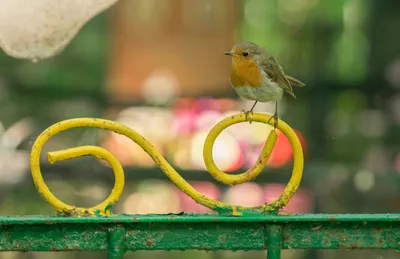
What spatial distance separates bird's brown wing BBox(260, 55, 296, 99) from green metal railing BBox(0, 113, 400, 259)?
0.45 m

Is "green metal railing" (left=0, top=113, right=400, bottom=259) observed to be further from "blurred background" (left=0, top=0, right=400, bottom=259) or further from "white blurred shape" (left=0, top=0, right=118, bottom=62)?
"blurred background" (left=0, top=0, right=400, bottom=259)

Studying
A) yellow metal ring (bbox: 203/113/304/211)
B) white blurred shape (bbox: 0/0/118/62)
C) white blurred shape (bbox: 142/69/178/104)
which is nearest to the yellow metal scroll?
yellow metal ring (bbox: 203/113/304/211)

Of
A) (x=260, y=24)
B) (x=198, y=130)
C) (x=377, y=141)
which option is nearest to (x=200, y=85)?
(x=198, y=130)

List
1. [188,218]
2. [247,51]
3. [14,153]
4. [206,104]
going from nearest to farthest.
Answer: [188,218] < [247,51] < [14,153] < [206,104]

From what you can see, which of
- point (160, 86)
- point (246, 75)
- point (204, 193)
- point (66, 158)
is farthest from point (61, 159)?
point (160, 86)

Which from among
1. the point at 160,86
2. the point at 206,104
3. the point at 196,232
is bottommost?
the point at 196,232

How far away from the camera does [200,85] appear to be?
4.64 metres

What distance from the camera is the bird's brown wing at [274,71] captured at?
5.86 feet

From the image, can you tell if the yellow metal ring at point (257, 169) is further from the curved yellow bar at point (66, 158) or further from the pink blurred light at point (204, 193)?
the pink blurred light at point (204, 193)

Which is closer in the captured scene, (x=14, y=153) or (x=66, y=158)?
(x=66, y=158)

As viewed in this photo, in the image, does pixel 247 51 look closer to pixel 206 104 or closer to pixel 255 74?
pixel 255 74

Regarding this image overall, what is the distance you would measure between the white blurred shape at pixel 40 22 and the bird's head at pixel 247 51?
2.65 ft

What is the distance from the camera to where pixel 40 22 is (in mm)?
2584

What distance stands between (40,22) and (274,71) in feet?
3.42
